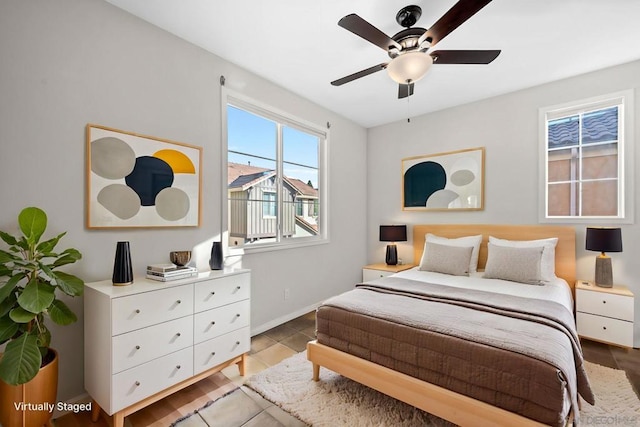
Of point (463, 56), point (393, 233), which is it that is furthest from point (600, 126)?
point (393, 233)

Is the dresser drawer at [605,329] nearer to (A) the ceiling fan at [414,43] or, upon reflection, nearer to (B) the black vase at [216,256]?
(A) the ceiling fan at [414,43]

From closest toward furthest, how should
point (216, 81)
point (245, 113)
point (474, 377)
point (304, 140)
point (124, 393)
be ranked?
point (474, 377), point (124, 393), point (216, 81), point (245, 113), point (304, 140)

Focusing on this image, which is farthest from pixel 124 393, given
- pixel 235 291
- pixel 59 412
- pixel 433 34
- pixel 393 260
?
pixel 393 260

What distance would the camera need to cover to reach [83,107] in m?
1.87

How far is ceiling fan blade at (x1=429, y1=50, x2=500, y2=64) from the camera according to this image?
1896mm

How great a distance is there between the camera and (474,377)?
1.49m

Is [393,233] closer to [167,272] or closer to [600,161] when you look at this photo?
[600,161]

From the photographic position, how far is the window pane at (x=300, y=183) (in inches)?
134

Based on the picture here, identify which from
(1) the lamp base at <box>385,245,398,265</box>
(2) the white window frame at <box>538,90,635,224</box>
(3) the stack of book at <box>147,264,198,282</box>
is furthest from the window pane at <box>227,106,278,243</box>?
(2) the white window frame at <box>538,90,635,224</box>

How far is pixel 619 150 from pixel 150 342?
433cm

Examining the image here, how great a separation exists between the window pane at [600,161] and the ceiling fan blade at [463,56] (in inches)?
79.6

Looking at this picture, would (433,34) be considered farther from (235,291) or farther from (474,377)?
(235,291)

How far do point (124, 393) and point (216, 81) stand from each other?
2.40 metres

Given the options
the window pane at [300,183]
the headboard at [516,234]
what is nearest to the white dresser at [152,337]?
the window pane at [300,183]
